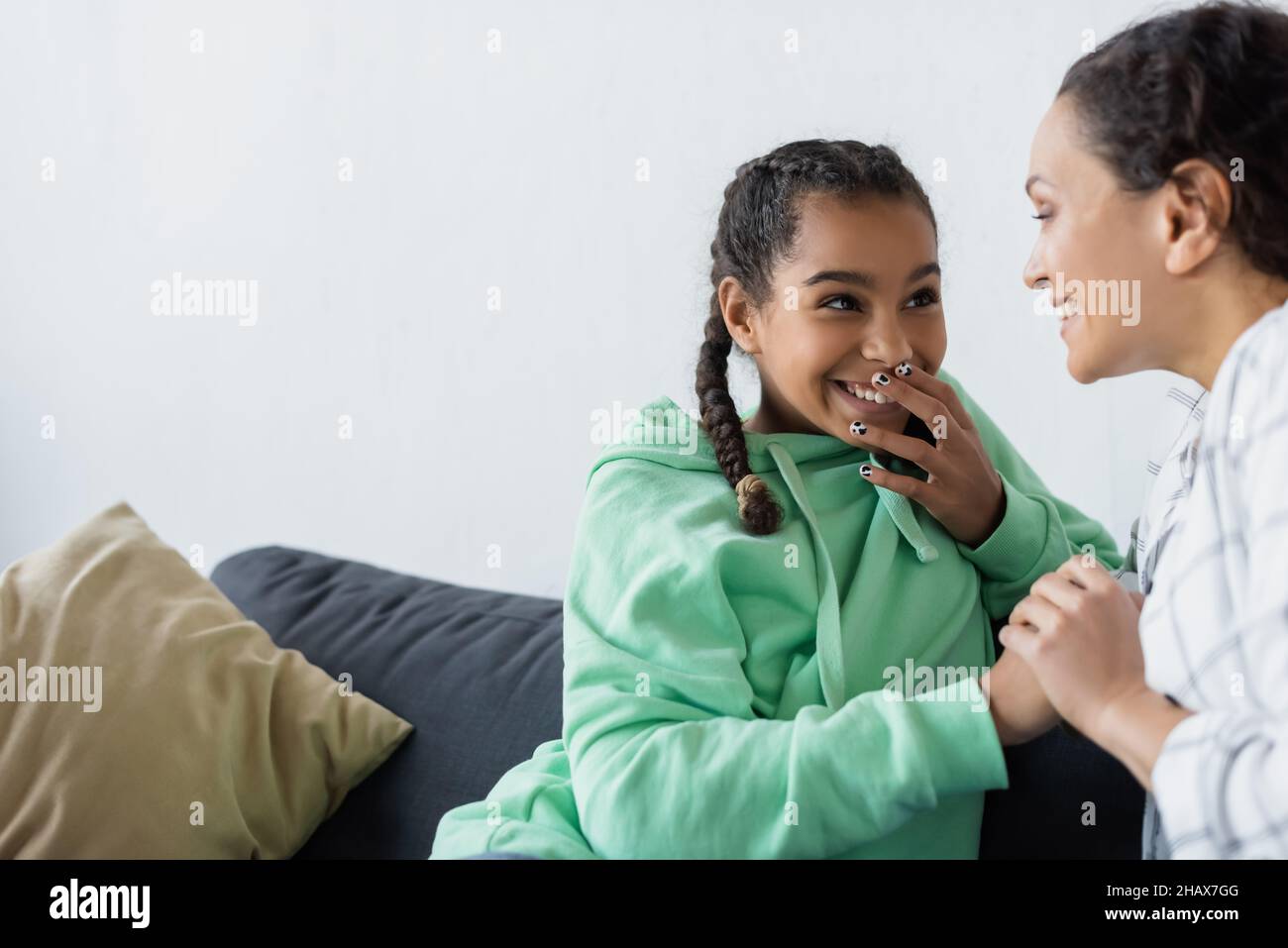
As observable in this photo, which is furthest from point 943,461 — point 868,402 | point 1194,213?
point 1194,213

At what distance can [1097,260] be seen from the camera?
3.66ft

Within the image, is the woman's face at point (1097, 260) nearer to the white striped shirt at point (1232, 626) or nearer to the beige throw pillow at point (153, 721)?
the white striped shirt at point (1232, 626)

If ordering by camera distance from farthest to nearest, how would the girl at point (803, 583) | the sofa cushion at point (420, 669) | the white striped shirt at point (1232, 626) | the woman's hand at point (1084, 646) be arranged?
the sofa cushion at point (420, 669) → the girl at point (803, 583) → the woman's hand at point (1084, 646) → the white striped shirt at point (1232, 626)

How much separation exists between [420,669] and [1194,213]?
1136 millimetres

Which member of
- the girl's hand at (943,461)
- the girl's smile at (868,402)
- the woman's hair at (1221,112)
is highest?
the woman's hair at (1221,112)

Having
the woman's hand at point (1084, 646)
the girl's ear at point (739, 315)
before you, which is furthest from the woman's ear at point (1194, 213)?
the girl's ear at point (739, 315)

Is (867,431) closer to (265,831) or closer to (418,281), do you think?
(265,831)

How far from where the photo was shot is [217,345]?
2.64 metres

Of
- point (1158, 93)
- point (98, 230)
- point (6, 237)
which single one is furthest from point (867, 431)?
point (6, 237)

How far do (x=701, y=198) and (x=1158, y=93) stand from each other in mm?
1166

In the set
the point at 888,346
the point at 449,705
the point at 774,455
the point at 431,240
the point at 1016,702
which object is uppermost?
the point at 431,240

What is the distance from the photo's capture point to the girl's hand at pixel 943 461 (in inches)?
52.1

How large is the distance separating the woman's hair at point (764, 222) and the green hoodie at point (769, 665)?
28mm

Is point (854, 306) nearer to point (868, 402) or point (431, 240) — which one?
point (868, 402)
